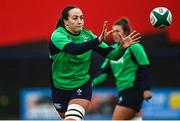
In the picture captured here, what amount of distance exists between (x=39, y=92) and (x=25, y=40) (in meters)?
1.64

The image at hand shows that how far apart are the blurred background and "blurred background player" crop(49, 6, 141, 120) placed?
8.41 m

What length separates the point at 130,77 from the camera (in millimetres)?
10602

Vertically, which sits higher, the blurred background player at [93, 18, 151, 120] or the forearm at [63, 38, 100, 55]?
the forearm at [63, 38, 100, 55]

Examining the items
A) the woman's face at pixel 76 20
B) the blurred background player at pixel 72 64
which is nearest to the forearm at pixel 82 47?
the blurred background player at pixel 72 64

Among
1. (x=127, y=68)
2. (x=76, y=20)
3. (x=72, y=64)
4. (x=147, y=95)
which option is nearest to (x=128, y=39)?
(x=76, y=20)

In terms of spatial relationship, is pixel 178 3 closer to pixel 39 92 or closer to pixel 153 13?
pixel 39 92

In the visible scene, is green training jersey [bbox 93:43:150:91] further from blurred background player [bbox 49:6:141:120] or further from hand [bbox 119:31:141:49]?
hand [bbox 119:31:141:49]

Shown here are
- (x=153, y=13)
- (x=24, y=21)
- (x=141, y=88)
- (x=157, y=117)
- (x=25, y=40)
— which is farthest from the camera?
(x=24, y=21)

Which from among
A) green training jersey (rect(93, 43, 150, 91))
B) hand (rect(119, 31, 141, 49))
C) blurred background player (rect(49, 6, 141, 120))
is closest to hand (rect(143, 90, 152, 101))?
green training jersey (rect(93, 43, 150, 91))

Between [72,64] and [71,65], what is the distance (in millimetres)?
19

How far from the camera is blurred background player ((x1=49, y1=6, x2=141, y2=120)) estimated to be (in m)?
8.29

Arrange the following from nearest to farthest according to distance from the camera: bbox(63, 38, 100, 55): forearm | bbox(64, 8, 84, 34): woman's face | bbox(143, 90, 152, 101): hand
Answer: bbox(63, 38, 100, 55): forearm → bbox(64, 8, 84, 34): woman's face → bbox(143, 90, 152, 101): hand

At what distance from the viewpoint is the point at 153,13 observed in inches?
363

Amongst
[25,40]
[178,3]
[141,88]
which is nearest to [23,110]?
[25,40]
